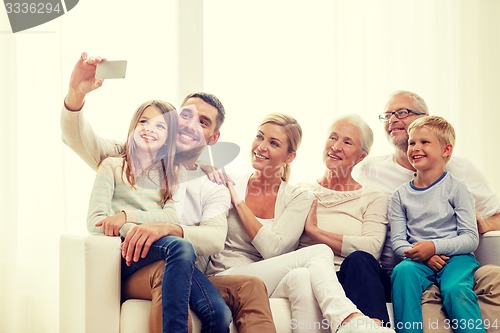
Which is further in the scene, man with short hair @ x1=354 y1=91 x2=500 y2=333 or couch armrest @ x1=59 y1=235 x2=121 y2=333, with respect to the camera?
man with short hair @ x1=354 y1=91 x2=500 y2=333

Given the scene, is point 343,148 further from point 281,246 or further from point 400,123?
point 281,246

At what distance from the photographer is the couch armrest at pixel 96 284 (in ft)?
5.96

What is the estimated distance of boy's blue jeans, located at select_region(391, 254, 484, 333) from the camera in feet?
6.48

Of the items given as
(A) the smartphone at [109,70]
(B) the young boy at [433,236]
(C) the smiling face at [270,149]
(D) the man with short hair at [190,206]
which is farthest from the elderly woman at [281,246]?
(A) the smartphone at [109,70]

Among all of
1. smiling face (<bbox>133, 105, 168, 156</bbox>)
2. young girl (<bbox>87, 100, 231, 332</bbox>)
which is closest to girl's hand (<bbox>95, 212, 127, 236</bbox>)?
young girl (<bbox>87, 100, 231, 332</bbox>)

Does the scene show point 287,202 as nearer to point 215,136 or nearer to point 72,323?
point 215,136

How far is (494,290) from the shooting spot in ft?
6.76

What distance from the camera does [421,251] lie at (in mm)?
2162

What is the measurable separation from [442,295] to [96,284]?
1008 mm

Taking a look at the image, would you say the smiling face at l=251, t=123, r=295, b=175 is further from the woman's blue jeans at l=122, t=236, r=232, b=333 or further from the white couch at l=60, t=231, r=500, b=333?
the white couch at l=60, t=231, r=500, b=333

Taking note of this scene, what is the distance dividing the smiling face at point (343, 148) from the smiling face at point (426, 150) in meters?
0.23

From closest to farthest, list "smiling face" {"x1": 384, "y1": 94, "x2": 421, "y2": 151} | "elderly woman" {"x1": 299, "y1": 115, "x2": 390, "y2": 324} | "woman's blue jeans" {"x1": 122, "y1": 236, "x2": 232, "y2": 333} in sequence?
"woman's blue jeans" {"x1": 122, "y1": 236, "x2": 232, "y2": 333} → "elderly woman" {"x1": 299, "y1": 115, "x2": 390, "y2": 324} → "smiling face" {"x1": 384, "y1": 94, "x2": 421, "y2": 151}

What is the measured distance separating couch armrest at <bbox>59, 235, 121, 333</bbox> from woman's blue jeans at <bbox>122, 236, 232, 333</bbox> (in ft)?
0.29

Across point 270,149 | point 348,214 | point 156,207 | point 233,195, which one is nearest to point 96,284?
point 156,207
